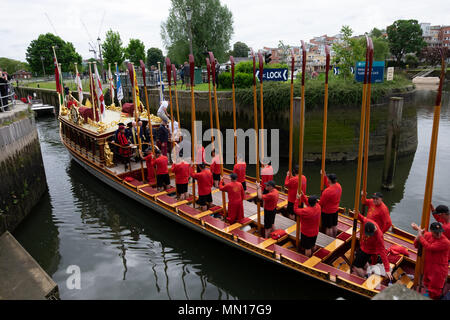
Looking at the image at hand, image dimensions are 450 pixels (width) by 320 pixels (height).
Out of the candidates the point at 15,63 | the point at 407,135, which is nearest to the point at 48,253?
the point at 407,135

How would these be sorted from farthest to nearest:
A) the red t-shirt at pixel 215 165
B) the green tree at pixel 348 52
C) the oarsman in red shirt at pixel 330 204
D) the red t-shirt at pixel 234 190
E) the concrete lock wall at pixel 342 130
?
the green tree at pixel 348 52
the concrete lock wall at pixel 342 130
the red t-shirt at pixel 215 165
the red t-shirt at pixel 234 190
the oarsman in red shirt at pixel 330 204

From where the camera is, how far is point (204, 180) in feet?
29.1

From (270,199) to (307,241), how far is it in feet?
4.15

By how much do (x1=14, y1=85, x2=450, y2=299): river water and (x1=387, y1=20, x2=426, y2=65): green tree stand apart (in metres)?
55.8

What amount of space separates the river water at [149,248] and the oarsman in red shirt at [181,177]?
3.39 feet

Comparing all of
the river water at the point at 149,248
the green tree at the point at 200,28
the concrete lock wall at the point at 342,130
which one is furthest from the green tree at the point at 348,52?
the green tree at the point at 200,28

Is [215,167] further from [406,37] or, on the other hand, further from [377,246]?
[406,37]

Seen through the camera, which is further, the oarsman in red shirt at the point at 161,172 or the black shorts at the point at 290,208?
the oarsman in red shirt at the point at 161,172

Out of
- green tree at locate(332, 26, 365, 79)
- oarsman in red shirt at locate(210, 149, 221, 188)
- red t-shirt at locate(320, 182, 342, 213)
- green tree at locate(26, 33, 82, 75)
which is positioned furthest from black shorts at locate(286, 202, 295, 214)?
green tree at locate(26, 33, 82, 75)

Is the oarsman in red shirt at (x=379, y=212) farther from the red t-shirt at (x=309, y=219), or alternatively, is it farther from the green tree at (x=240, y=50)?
the green tree at (x=240, y=50)

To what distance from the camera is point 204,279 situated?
7762 millimetres

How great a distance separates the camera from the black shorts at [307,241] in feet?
22.5

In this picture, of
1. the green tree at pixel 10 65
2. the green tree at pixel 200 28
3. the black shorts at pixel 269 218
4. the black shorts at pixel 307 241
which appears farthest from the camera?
the green tree at pixel 10 65

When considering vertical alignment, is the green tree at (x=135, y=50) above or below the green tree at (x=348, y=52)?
above
